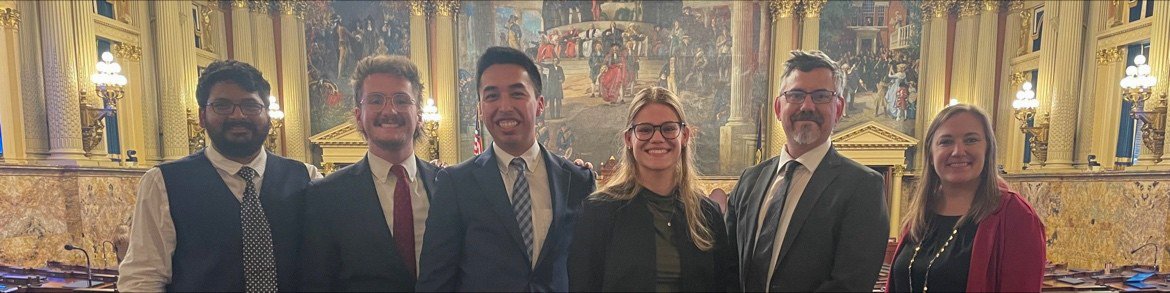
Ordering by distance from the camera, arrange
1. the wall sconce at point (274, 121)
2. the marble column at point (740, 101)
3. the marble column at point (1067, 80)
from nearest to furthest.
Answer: the marble column at point (1067, 80), the wall sconce at point (274, 121), the marble column at point (740, 101)

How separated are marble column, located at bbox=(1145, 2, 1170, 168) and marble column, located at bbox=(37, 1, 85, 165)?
21848mm

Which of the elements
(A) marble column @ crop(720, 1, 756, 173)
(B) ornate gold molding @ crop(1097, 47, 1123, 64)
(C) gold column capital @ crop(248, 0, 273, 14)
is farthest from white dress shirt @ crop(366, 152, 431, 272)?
(C) gold column capital @ crop(248, 0, 273, 14)

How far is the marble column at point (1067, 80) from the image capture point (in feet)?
40.3

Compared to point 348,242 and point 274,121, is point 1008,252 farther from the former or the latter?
point 274,121

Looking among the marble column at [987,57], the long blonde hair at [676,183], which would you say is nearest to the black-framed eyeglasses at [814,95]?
the long blonde hair at [676,183]

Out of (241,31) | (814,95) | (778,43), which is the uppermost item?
(241,31)

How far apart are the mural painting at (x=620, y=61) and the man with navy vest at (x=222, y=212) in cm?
1468

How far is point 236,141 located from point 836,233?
3223mm

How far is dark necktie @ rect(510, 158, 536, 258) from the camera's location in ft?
8.45

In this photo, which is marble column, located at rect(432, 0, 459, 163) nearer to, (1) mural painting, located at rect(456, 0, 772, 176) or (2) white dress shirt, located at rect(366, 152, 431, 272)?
(1) mural painting, located at rect(456, 0, 772, 176)

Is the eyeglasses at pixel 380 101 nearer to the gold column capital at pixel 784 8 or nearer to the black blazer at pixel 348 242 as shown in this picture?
the black blazer at pixel 348 242

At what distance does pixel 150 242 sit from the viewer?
8.30ft

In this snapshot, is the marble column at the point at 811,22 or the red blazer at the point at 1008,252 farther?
the marble column at the point at 811,22

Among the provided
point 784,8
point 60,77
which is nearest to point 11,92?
point 60,77
